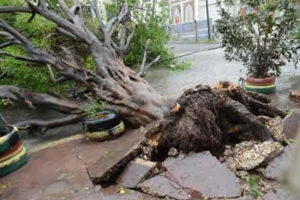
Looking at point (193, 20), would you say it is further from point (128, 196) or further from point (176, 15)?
point (128, 196)

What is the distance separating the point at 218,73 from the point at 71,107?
4862 millimetres

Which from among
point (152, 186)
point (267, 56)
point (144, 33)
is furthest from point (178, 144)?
point (144, 33)

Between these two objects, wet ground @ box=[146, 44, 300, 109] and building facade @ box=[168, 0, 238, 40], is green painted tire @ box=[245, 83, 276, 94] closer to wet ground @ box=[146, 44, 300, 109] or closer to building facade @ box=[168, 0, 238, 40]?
wet ground @ box=[146, 44, 300, 109]

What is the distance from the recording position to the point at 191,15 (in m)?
27.4

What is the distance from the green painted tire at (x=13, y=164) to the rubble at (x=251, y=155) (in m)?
2.99

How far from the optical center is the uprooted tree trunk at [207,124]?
3.74 metres

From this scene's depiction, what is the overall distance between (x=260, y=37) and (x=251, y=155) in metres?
3.42

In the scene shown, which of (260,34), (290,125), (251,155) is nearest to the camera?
(251,155)

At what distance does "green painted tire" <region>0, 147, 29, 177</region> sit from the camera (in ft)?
13.9

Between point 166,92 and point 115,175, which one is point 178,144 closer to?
point 115,175

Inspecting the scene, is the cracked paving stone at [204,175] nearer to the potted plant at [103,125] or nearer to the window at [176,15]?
the potted plant at [103,125]

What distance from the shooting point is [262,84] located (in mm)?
6203

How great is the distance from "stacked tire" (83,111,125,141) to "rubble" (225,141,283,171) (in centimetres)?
202

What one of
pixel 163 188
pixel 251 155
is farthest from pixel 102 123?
pixel 251 155
